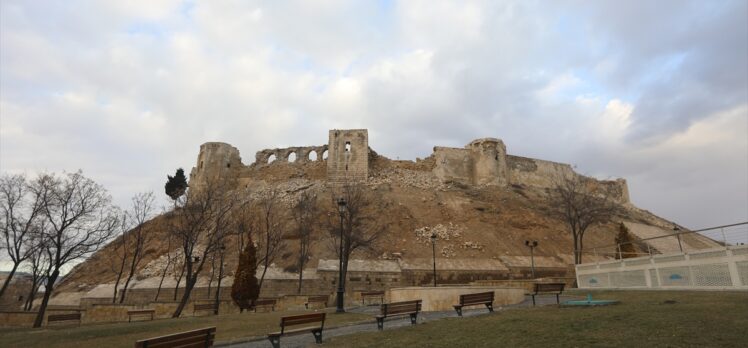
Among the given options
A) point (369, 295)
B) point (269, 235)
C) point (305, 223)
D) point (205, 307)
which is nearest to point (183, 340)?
point (205, 307)

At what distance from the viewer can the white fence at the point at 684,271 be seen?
11555mm

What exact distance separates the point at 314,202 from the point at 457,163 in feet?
68.4

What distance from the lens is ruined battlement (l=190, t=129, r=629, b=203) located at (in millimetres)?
49250

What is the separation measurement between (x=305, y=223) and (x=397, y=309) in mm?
24945

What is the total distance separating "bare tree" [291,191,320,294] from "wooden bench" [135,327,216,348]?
20.6m

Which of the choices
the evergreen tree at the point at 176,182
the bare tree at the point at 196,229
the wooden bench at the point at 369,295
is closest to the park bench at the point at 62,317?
the bare tree at the point at 196,229

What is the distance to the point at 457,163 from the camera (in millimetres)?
53906

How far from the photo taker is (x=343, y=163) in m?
49.2

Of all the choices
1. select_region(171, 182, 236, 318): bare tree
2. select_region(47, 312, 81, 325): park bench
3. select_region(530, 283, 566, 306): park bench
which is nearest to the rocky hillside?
select_region(171, 182, 236, 318): bare tree

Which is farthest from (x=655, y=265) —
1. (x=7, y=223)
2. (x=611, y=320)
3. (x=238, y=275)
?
(x=7, y=223)

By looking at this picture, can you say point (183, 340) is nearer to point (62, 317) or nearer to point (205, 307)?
point (62, 317)

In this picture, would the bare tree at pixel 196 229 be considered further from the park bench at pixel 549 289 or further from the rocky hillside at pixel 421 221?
the park bench at pixel 549 289

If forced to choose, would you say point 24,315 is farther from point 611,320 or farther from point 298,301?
point 611,320

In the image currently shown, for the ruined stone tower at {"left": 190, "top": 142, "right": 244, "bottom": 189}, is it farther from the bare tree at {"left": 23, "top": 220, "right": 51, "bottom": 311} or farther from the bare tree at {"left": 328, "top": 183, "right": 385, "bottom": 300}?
the bare tree at {"left": 23, "top": 220, "right": 51, "bottom": 311}
